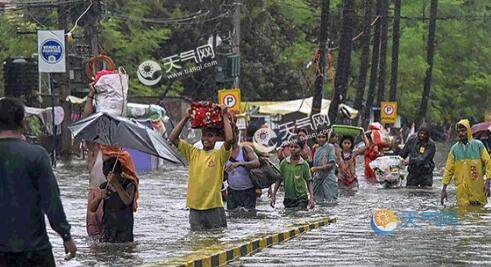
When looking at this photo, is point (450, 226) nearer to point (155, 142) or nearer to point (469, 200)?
point (469, 200)

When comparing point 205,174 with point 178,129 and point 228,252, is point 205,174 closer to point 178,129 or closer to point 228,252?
point 178,129

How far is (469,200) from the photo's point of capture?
22.6 metres

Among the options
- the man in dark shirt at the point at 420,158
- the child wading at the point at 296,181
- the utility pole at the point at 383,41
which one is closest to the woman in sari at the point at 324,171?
the child wading at the point at 296,181

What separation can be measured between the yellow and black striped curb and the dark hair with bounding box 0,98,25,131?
11.6 feet

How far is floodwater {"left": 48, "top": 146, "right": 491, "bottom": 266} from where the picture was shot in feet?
45.3

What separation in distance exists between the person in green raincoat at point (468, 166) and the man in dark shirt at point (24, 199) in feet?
45.4

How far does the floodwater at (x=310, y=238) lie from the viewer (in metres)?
13.8

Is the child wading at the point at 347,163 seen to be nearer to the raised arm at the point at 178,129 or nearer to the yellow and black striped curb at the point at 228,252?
the yellow and black striped curb at the point at 228,252

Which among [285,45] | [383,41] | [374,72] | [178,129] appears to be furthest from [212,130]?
[285,45]

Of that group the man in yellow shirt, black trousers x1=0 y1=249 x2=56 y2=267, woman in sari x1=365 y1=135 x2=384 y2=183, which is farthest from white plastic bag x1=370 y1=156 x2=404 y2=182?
black trousers x1=0 y1=249 x2=56 y2=267

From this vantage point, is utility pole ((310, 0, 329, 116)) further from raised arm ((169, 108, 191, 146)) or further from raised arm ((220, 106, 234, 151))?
raised arm ((220, 106, 234, 151))

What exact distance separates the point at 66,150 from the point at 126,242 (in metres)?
30.7

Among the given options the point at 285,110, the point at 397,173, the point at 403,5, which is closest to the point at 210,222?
the point at 397,173

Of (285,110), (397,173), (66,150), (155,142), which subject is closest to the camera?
(155,142)
